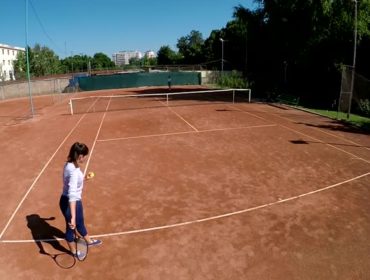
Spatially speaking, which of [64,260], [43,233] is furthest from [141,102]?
[64,260]

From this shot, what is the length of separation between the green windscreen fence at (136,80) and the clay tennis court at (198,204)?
3377 centimetres

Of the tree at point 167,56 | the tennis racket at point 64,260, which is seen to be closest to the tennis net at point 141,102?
the tennis racket at point 64,260

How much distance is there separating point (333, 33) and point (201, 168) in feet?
71.2

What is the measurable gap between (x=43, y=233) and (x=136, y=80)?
155 feet

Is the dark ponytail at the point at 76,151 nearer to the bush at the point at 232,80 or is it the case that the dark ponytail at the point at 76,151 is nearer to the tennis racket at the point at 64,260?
the tennis racket at the point at 64,260

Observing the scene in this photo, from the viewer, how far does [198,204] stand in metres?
9.53

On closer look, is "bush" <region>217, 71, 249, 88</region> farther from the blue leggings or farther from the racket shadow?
the blue leggings

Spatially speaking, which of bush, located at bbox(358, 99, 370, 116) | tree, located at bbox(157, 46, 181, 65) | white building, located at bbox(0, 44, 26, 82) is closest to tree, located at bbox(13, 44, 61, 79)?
white building, located at bbox(0, 44, 26, 82)

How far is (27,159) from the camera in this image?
14.1 metres

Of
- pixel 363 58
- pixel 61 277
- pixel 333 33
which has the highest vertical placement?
pixel 333 33

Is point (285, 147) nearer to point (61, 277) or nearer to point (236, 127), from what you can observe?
point (236, 127)

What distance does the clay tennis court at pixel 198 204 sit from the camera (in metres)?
6.86

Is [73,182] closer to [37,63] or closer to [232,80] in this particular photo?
[232,80]

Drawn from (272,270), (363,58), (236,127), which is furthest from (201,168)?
(363,58)
